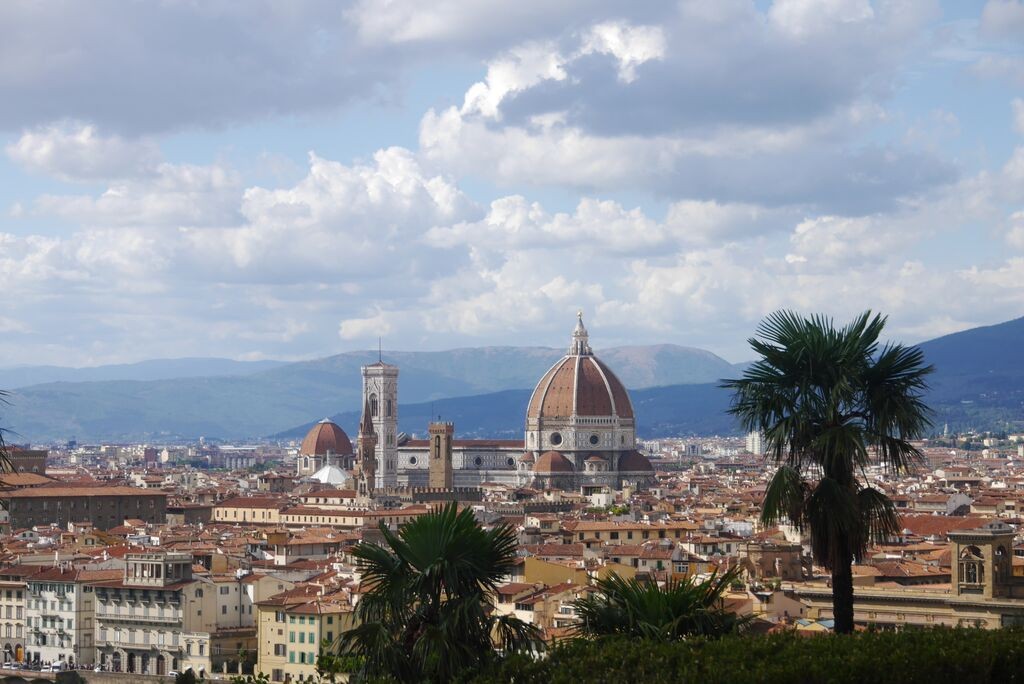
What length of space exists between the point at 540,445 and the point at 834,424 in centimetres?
14668

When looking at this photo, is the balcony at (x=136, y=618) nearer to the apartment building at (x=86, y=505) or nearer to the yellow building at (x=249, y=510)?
the apartment building at (x=86, y=505)

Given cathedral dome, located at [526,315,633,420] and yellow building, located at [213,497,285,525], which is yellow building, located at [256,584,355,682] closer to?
yellow building, located at [213,497,285,525]

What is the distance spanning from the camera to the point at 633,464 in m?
158

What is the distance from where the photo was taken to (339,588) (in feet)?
178

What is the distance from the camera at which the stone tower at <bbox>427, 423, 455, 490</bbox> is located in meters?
154

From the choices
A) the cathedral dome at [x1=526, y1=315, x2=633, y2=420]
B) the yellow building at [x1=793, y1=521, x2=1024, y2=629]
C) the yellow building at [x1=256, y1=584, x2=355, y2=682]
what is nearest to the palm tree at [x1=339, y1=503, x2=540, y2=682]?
A: the yellow building at [x1=793, y1=521, x2=1024, y2=629]

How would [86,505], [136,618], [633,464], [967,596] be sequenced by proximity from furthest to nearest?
1. [633,464]
2. [86,505]
3. [136,618]
4. [967,596]

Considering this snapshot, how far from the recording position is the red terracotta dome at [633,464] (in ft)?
516

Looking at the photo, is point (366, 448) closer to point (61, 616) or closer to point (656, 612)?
point (61, 616)

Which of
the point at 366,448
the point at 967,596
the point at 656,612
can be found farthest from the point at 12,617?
the point at 366,448

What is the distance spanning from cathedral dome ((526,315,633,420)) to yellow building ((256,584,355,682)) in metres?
109

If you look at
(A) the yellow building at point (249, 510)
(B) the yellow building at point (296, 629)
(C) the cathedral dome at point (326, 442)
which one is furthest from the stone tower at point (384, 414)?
(B) the yellow building at point (296, 629)

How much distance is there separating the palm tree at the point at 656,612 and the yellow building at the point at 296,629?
33198mm

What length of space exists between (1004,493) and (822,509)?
108m
